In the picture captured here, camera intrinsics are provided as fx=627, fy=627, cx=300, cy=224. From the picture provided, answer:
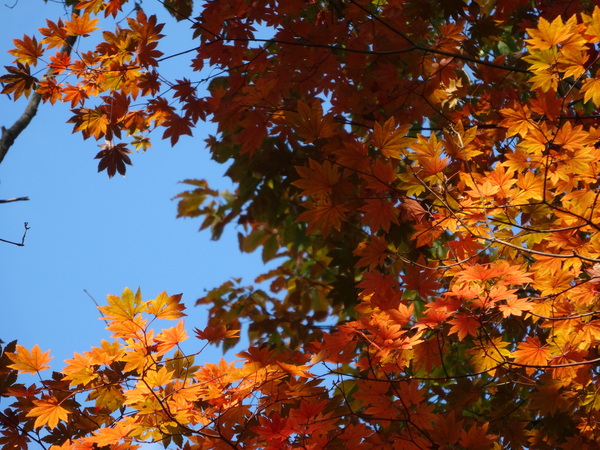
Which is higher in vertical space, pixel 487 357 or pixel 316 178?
pixel 316 178

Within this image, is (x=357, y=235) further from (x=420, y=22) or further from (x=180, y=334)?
(x=180, y=334)

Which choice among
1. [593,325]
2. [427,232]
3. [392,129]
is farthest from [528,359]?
[392,129]

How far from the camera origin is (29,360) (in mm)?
2287

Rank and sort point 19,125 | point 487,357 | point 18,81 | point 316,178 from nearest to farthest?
point 316,178 → point 487,357 → point 18,81 → point 19,125

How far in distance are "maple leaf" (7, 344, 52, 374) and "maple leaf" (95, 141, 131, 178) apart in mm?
1453

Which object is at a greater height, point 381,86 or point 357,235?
point 381,86

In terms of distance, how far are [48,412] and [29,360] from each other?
8.1 inches

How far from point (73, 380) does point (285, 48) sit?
2030 millimetres

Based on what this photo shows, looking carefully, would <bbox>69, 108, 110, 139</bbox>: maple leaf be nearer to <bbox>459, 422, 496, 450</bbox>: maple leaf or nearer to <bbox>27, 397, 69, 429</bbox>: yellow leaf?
<bbox>27, 397, 69, 429</bbox>: yellow leaf

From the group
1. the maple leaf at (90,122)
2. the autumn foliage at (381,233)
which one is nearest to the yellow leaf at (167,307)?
the autumn foliage at (381,233)

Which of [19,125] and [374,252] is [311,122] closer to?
[374,252]

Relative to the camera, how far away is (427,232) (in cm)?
274

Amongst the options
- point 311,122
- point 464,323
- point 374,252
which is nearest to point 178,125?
point 311,122

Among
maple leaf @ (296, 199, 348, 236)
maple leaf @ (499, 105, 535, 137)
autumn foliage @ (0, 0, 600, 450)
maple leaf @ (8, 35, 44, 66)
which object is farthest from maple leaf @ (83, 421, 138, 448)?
maple leaf @ (8, 35, 44, 66)
